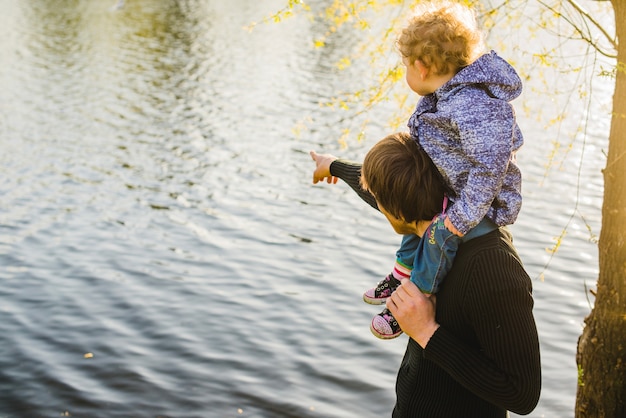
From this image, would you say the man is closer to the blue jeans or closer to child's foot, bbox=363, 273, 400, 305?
the blue jeans

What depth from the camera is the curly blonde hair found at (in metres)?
2.00

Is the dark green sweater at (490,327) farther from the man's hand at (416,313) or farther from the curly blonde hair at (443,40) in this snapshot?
the curly blonde hair at (443,40)

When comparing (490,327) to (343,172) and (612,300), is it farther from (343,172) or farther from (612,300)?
(612,300)

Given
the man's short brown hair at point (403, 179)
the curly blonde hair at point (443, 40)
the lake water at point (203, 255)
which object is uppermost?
the curly blonde hair at point (443, 40)

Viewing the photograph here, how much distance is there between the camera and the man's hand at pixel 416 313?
1985 millimetres

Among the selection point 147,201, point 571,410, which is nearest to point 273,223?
point 147,201

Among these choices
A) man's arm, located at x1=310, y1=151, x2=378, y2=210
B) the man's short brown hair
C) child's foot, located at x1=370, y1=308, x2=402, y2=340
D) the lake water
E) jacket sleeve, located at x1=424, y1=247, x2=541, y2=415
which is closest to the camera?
jacket sleeve, located at x1=424, y1=247, x2=541, y2=415

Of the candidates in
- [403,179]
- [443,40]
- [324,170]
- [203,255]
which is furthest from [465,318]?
[203,255]

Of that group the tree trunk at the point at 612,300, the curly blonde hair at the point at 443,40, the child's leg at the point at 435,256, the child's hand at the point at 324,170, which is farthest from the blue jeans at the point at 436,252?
the tree trunk at the point at 612,300

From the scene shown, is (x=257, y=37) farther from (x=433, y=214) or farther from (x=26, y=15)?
(x=433, y=214)

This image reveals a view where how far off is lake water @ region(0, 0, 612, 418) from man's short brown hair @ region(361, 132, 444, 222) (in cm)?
265

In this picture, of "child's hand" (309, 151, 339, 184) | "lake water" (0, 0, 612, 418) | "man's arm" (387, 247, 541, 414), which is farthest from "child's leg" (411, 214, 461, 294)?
"lake water" (0, 0, 612, 418)

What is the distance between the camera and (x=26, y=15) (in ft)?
91.0

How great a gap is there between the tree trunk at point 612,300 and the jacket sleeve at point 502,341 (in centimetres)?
176
